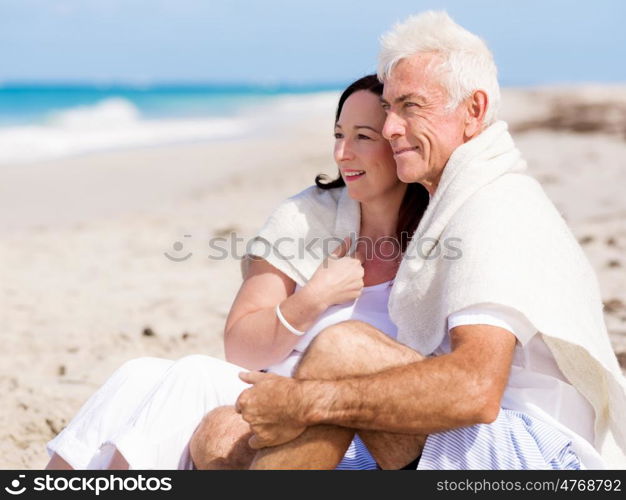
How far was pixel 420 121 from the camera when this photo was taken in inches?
106

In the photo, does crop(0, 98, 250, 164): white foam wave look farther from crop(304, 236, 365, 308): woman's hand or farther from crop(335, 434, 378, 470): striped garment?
crop(335, 434, 378, 470): striped garment

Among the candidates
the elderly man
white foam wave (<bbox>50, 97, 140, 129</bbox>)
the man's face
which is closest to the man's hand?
the elderly man

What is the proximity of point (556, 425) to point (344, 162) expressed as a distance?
111 centimetres

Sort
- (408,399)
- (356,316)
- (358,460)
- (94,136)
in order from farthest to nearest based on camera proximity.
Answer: (94,136) → (356,316) → (358,460) → (408,399)

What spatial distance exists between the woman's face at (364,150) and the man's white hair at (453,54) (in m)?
0.30

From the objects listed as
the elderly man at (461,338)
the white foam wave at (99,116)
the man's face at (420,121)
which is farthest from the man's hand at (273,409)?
the white foam wave at (99,116)

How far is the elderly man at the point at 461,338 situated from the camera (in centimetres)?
226

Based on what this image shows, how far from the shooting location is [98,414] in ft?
8.77

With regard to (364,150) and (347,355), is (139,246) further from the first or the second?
(347,355)

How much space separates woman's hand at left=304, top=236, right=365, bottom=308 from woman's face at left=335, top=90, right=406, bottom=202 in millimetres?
265

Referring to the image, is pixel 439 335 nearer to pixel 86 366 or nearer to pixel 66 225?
pixel 86 366

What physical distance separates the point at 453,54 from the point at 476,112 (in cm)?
19

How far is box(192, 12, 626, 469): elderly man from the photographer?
226 centimetres

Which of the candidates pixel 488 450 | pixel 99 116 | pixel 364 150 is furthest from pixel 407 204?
pixel 99 116
